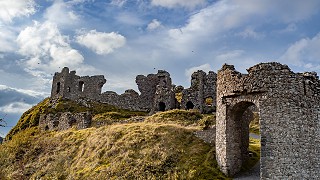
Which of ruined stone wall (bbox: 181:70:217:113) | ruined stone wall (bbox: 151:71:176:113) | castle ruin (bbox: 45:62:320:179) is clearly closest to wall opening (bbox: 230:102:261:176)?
castle ruin (bbox: 45:62:320:179)

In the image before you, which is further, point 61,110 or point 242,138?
point 61,110

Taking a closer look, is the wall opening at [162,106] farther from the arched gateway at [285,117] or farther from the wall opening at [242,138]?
the arched gateway at [285,117]

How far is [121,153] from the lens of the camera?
2459 cm

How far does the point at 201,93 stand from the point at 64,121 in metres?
18.4

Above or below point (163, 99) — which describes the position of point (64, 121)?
below

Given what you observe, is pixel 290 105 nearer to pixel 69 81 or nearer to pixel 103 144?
pixel 103 144

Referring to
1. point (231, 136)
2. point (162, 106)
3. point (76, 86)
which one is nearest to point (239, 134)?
point (231, 136)

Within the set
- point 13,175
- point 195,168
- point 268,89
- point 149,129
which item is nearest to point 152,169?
point 195,168

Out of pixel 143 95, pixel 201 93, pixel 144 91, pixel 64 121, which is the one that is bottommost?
pixel 64 121

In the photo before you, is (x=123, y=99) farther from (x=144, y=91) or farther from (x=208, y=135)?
(x=208, y=135)

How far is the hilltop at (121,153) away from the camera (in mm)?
21594

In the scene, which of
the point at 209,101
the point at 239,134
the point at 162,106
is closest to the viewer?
the point at 239,134

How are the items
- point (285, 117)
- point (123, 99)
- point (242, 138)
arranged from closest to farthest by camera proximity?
point (285, 117) → point (242, 138) → point (123, 99)

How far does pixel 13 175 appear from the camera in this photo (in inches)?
1124
